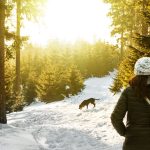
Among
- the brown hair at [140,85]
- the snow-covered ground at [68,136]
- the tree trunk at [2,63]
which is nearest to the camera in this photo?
the brown hair at [140,85]

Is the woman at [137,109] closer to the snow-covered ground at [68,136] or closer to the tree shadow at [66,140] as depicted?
the snow-covered ground at [68,136]

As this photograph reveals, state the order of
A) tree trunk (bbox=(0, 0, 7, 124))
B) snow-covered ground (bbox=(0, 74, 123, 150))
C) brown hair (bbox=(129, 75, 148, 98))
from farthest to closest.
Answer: tree trunk (bbox=(0, 0, 7, 124)) → snow-covered ground (bbox=(0, 74, 123, 150)) → brown hair (bbox=(129, 75, 148, 98))

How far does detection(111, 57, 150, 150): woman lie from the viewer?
4.96m

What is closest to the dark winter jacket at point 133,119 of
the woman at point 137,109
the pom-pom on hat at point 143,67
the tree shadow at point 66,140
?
the woman at point 137,109

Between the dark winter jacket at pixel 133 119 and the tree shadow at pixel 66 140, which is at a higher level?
the dark winter jacket at pixel 133 119

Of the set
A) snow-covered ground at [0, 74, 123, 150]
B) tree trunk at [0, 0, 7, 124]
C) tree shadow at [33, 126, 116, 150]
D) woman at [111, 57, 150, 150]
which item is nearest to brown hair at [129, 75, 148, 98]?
woman at [111, 57, 150, 150]

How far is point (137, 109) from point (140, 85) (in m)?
0.29

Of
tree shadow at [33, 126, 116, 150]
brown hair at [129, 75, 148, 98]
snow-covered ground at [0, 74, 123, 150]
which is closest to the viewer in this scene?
brown hair at [129, 75, 148, 98]

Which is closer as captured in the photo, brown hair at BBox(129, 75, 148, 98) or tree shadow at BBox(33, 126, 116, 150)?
brown hair at BBox(129, 75, 148, 98)

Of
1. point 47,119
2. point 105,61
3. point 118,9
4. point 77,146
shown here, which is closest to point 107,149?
point 77,146

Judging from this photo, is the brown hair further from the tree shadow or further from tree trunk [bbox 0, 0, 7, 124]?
tree trunk [bbox 0, 0, 7, 124]

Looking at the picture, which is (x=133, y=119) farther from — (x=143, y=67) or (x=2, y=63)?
(x=2, y=63)

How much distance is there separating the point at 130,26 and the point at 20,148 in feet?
140

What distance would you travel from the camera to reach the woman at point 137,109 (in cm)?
496
